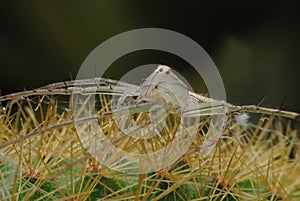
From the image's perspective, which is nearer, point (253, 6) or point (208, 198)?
point (208, 198)

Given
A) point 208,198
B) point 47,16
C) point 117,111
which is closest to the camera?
point 117,111

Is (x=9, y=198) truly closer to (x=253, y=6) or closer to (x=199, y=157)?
(x=199, y=157)

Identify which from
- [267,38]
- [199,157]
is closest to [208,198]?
[199,157]

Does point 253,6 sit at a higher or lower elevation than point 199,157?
higher

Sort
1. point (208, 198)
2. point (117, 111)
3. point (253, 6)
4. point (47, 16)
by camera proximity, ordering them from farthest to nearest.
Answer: point (253, 6) → point (47, 16) → point (208, 198) → point (117, 111)

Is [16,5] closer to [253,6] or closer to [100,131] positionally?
[253,6]

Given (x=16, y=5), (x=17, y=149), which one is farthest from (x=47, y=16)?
(x=17, y=149)

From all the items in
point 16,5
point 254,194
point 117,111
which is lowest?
point 254,194
